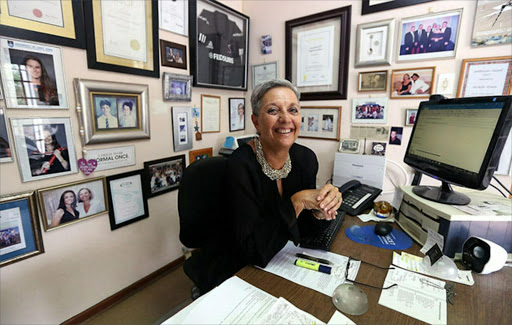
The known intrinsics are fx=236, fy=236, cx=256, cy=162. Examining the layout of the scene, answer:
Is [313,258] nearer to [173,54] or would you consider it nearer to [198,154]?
[198,154]

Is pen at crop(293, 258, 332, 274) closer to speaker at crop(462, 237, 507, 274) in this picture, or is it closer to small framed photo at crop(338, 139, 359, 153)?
speaker at crop(462, 237, 507, 274)

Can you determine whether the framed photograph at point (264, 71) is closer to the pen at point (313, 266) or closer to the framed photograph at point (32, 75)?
the framed photograph at point (32, 75)

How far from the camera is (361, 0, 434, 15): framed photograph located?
1.53 m

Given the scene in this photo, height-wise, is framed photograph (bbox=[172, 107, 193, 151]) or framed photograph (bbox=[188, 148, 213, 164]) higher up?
framed photograph (bbox=[172, 107, 193, 151])

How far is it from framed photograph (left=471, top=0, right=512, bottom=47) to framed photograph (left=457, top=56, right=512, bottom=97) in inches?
3.9

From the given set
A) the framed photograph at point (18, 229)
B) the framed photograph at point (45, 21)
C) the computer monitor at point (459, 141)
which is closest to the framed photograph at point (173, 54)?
the framed photograph at point (45, 21)

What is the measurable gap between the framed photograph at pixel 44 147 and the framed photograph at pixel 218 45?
981mm

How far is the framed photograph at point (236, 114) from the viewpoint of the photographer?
229 centimetres

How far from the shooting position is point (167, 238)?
76.0 inches

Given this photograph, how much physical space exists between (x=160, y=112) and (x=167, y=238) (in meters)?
1.01

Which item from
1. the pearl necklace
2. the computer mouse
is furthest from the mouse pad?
the pearl necklace

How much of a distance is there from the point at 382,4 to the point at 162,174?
77.4 inches

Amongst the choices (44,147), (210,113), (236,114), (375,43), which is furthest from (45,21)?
(375,43)

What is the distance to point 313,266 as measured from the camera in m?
0.83
